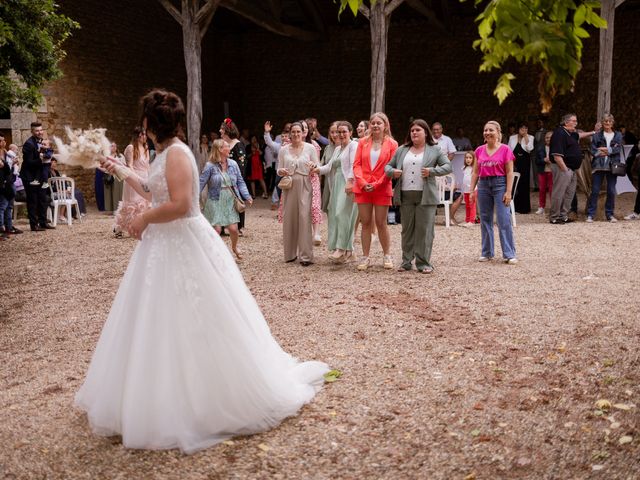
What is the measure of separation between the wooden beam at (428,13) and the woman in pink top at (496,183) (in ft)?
32.6

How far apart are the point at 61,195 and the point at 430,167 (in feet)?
23.7

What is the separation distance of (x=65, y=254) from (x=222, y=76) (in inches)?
528

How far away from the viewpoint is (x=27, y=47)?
793 cm

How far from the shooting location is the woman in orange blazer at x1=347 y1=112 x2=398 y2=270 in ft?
21.7

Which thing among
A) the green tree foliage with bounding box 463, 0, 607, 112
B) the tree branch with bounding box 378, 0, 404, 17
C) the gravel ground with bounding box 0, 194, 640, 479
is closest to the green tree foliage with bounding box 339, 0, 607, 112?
the green tree foliage with bounding box 463, 0, 607, 112

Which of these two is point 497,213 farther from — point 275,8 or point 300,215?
point 275,8

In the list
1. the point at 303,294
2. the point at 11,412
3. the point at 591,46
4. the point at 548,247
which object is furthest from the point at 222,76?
the point at 11,412

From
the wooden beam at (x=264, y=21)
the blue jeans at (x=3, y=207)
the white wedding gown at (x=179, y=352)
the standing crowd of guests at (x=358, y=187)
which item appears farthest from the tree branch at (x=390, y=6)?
the white wedding gown at (x=179, y=352)

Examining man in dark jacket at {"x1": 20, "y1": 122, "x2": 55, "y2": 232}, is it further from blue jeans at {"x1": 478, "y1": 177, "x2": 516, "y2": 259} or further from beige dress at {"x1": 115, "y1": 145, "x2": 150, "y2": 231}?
blue jeans at {"x1": 478, "y1": 177, "x2": 516, "y2": 259}

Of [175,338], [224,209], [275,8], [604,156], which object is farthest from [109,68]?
[175,338]

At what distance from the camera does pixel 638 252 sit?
7637 millimetres

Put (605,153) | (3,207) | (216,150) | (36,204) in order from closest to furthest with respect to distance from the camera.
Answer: (216,150), (3,207), (605,153), (36,204)

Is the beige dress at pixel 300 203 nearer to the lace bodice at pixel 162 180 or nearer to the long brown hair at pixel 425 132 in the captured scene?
the long brown hair at pixel 425 132

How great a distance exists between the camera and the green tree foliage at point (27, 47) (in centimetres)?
766
